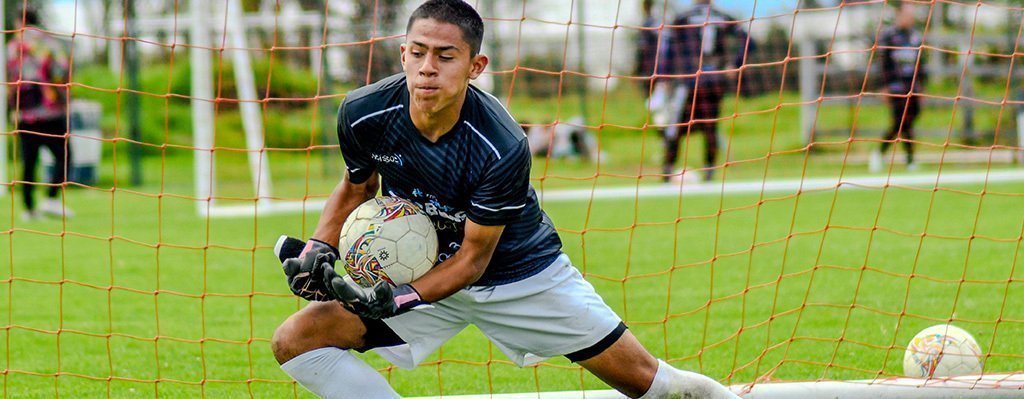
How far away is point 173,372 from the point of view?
5.18 m

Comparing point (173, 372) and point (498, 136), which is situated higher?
point (498, 136)

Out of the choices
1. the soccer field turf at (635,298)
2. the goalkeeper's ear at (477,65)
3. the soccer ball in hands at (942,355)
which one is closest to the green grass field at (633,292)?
the soccer field turf at (635,298)

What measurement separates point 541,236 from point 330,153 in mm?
11684

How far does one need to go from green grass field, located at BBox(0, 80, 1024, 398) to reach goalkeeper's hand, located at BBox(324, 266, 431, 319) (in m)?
1.16

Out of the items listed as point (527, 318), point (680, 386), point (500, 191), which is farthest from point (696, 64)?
point (500, 191)

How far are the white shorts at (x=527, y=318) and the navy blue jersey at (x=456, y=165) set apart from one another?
0.06 m

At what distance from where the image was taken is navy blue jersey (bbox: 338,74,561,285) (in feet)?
11.5

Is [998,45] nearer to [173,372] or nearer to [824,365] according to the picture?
[824,365]

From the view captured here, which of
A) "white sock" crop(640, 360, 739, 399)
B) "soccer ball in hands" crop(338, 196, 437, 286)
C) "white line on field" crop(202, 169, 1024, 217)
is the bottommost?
"white line on field" crop(202, 169, 1024, 217)

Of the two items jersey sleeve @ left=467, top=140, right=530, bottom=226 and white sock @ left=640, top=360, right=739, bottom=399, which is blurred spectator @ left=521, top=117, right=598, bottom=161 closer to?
white sock @ left=640, top=360, right=739, bottom=399

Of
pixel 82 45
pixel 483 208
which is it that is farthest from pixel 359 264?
pixel 82 45

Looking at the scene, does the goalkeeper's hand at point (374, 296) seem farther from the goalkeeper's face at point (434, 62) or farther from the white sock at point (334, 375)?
the goalkeeper's face at point (434, 62)

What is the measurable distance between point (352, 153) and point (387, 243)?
0.36m

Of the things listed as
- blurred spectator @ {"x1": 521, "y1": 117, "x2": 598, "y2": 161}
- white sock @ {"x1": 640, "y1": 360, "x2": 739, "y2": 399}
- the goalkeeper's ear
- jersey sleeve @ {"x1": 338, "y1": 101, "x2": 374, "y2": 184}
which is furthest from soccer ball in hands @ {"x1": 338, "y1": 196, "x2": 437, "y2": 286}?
blurred spectator @ {"x1": 521, "y1": 117, "x2": 598, "y2": 161}
